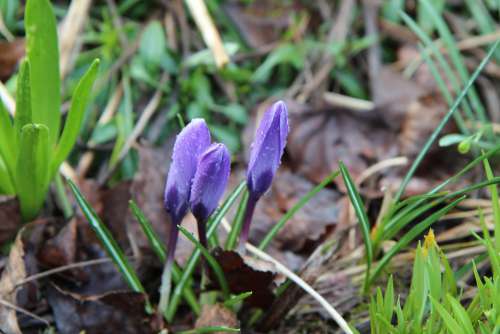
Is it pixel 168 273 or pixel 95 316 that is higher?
pixel 168 273

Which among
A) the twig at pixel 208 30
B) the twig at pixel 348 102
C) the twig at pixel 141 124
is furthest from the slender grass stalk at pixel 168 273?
the twig at pixel 348 102

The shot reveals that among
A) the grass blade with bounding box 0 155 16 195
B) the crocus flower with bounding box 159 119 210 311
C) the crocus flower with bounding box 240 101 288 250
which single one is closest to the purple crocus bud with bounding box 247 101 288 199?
the crocus flower with bounding box 240 101 288 250

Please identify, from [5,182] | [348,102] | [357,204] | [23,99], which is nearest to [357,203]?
[357,204]

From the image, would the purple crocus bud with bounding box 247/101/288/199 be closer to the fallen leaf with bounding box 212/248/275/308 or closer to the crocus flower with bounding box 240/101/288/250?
the crocus flower with bounding box 240/101/288/250

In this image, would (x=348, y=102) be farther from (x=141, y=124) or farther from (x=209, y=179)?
(x=209, y=179)

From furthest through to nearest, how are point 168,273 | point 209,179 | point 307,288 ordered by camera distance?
point 168,273, point 307,288, point 209,179

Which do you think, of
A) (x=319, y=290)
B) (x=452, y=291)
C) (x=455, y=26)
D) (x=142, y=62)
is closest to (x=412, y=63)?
(x=455, y=26)
